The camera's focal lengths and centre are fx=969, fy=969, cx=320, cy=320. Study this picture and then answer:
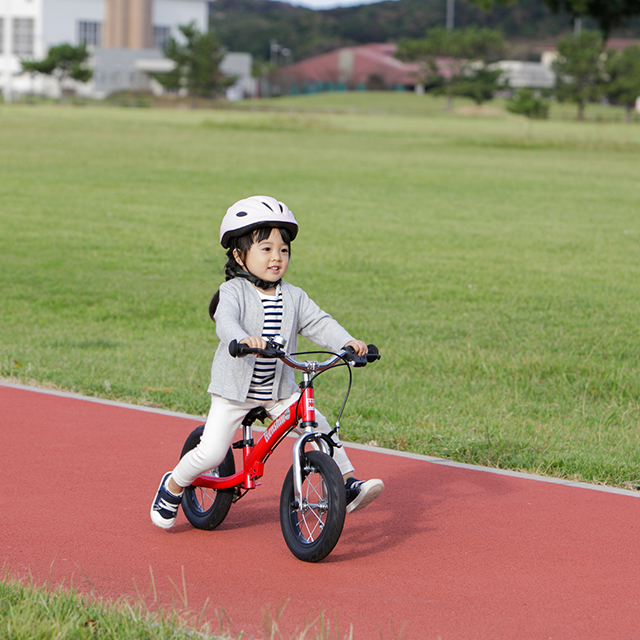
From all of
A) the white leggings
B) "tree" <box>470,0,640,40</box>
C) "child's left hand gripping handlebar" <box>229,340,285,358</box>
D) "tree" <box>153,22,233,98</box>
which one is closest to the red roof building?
"tree" <box>153,22,233,98</box>

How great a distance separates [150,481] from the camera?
18.0 ft

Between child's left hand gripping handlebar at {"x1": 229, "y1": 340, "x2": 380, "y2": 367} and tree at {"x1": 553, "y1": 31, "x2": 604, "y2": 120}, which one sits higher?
tree at {"x1": 553, "y1": 31, "x2": 604, "y2": 120}

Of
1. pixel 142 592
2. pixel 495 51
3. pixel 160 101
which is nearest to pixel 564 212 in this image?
pixel 142 592

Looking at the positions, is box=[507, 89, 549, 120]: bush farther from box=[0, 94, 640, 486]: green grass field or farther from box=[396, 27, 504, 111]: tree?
box=[0, 94, 640, 486]: green grass field

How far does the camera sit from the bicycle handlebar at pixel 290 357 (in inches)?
153

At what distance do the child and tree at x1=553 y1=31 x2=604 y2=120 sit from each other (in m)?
113

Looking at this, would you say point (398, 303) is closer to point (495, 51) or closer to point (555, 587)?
point (555, 587)

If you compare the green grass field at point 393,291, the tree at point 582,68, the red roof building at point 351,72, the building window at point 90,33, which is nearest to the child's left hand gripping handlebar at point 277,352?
the green grass field at point 393,291

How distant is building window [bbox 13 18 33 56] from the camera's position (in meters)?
135

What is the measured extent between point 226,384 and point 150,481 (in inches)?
54.3

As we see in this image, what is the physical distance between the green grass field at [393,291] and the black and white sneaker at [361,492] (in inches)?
72.9

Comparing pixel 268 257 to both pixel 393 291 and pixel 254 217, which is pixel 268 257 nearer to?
pixel 254 217

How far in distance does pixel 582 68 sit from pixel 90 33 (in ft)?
237

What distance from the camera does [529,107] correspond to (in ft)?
317
